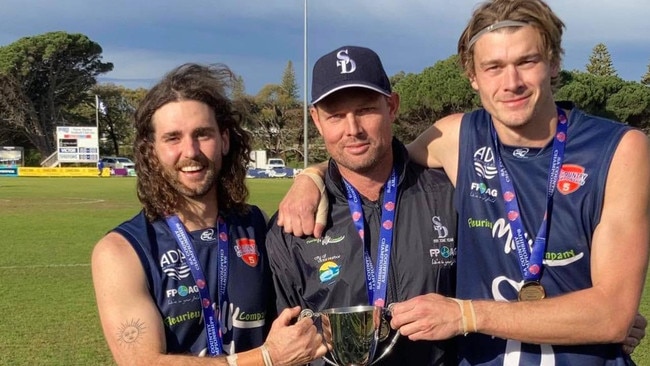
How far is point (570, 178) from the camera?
9.14ft

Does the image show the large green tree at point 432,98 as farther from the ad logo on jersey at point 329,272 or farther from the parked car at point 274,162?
the ad logo on jersey at point 329,272

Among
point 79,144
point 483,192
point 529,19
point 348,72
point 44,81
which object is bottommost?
point 483,192

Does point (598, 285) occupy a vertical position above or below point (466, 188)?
below

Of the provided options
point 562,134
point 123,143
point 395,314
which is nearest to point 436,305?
point 395,314

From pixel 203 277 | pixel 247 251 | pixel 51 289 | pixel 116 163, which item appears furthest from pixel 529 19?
pixel 116 163

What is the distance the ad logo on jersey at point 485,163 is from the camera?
9.91ft

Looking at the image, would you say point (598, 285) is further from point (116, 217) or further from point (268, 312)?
point (116, 217)

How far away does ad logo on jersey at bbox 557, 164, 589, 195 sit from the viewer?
2.76 meters

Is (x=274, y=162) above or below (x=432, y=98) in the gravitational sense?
below

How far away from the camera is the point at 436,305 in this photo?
2594mm

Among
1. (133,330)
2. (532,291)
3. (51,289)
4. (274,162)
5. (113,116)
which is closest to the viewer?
(532,291)

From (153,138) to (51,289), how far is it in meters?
8.26

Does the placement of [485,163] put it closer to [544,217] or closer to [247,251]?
[544,217]

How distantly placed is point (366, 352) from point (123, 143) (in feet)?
242
